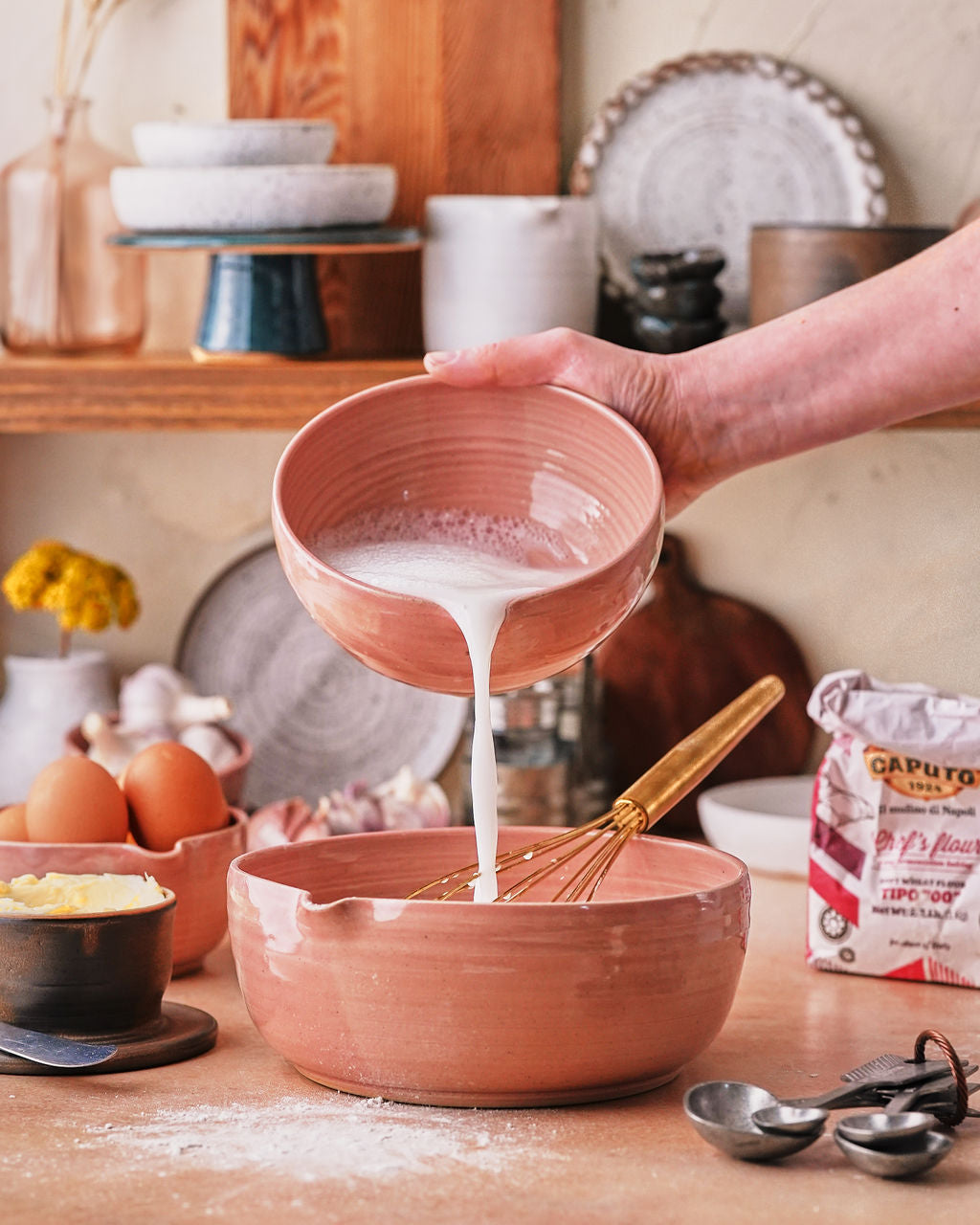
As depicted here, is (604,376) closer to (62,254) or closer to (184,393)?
(184,393)

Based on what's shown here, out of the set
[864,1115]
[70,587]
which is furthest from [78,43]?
[864,1115]

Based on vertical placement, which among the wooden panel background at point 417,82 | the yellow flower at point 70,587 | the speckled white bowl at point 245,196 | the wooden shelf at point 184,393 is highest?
the wooden panel background at point 417,82

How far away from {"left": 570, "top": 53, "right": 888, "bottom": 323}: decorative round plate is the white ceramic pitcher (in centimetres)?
14

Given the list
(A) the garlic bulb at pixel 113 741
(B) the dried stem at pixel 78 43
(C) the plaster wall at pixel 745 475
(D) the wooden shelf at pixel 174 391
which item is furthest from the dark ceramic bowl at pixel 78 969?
(B) the dried stem at pixel 78 43

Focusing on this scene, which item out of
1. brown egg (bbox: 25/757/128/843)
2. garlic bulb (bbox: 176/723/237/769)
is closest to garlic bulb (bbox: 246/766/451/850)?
garlic bulb (bbox: 176/723/237/769)

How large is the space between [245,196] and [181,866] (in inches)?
21.8

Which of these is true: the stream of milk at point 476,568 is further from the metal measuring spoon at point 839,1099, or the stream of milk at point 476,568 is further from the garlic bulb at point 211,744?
the garlic bulb at point 211,744

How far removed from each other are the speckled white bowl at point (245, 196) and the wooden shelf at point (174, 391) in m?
0.12

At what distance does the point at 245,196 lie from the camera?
1.39 metres

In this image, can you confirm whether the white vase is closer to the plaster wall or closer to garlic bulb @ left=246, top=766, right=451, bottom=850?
the plaster wall

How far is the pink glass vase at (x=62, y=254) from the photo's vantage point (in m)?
1.54

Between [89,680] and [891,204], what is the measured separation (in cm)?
88

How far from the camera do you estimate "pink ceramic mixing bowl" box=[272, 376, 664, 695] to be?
975mm

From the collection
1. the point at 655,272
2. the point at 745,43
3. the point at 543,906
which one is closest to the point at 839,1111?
the point at 543,906
